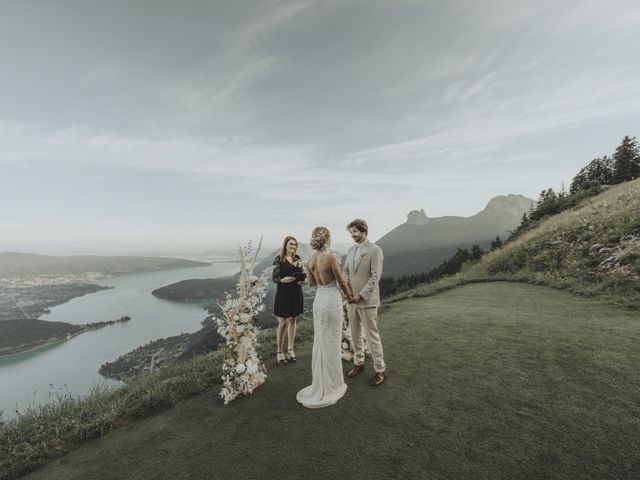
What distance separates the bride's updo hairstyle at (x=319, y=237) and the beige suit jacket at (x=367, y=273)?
1.87 feet

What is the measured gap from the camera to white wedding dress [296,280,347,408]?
13.9 feet

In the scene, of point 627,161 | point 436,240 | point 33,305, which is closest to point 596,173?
point 627,161

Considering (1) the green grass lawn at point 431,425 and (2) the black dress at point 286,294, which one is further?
(2) the black dress at point 286,294

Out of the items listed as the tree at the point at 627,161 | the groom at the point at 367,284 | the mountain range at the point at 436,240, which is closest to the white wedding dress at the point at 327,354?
the groom at the point at 367,284

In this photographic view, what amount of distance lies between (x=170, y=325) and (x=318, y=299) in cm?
10458

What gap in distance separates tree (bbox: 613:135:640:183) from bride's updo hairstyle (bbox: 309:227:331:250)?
54600 millimetres

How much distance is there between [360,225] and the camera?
464 cm

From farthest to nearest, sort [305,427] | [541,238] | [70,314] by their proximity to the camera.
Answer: [70,314] < [541,238] < [305,427]

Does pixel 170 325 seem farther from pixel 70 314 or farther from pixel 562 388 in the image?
pixel 562 388

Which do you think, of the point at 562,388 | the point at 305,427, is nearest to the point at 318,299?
the point at 305,427

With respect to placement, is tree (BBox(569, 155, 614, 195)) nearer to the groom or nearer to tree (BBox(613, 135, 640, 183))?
tree (BBox(613, 135, 640, 183))

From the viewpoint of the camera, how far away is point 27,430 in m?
4.14

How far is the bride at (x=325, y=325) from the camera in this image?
426 cm

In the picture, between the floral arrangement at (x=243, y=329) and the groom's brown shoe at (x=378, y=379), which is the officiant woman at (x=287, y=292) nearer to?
the floral arrangement at (x=243, y=329)
